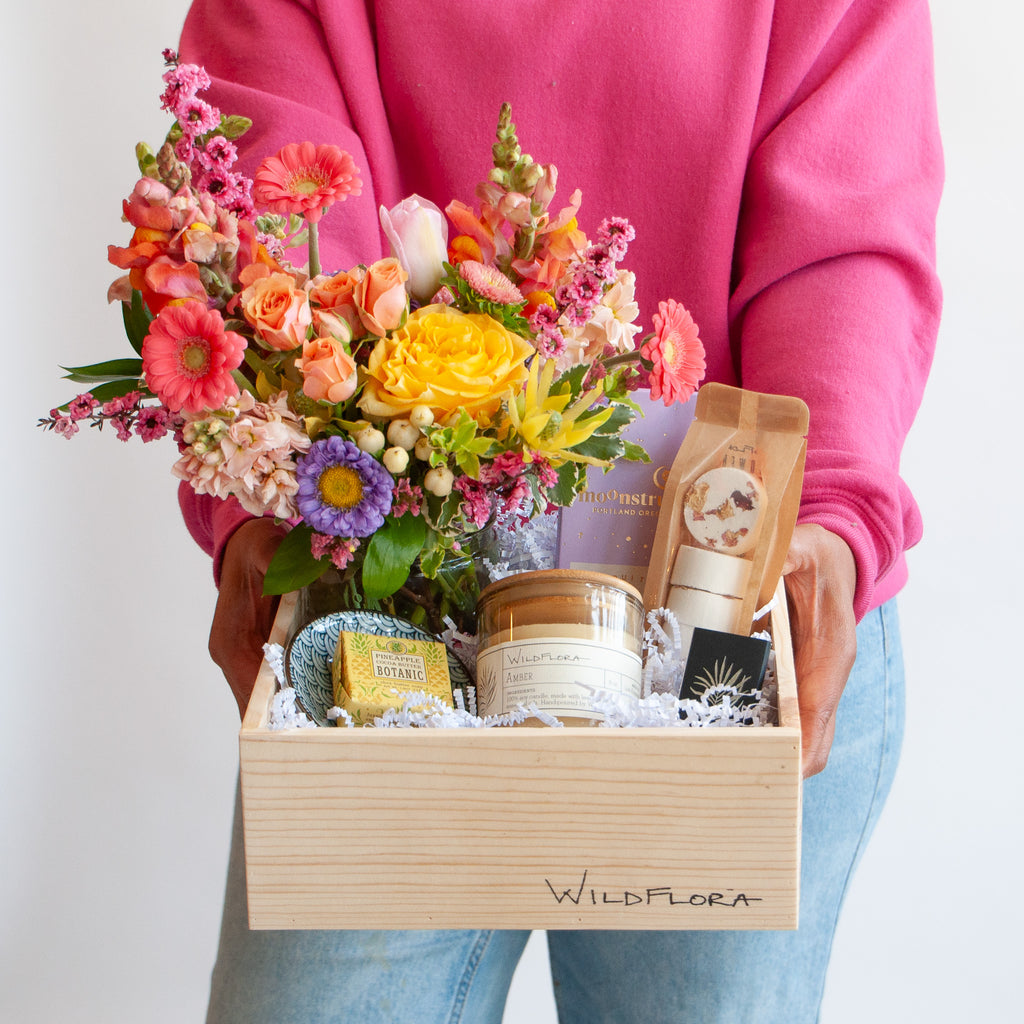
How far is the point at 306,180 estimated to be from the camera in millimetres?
605

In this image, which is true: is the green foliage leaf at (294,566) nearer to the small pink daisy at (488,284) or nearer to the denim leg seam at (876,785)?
the small pink daisy at (488,284)

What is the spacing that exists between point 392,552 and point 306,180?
0.21 metres

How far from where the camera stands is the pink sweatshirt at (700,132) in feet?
2.92

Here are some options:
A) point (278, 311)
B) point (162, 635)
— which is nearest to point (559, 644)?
point (278, 311)

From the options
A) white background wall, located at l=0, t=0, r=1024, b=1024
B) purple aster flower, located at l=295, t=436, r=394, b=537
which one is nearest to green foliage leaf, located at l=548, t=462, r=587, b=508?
purple aster flower, located at l=295, t=436, r=394, b=537

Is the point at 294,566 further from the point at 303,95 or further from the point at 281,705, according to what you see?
the point at 303,95

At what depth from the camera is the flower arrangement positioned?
0.56 m

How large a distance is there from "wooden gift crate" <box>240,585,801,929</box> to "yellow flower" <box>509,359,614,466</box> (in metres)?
0.15

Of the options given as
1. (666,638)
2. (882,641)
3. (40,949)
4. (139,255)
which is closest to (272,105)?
(139,255)

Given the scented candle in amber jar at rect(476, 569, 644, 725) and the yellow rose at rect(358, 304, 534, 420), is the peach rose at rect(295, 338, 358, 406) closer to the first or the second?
the yellow rose at rect(358, 304, 534, 420)

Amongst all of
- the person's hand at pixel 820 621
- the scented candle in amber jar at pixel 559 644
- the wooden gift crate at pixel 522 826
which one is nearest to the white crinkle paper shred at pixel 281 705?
the wooden gift crate at pixel 522 826

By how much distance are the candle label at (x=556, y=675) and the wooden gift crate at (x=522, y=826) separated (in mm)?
45

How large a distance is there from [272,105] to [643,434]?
0.42 meters

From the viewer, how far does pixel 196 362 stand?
21.6 inches
